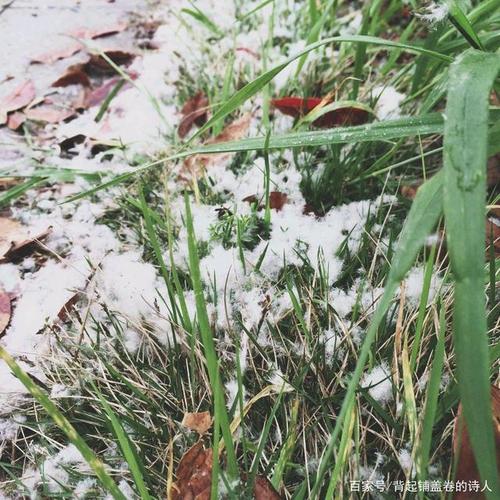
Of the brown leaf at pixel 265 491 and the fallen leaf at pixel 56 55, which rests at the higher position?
the fallen leaf at pixel 56 55

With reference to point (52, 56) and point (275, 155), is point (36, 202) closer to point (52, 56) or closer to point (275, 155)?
point (275, 155)

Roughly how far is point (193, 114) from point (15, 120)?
0.53 metres

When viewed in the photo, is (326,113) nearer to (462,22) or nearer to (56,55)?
(462,22)

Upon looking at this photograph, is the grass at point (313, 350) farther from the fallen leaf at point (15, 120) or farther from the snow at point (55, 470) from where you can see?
the fallen leaf at point (15, 120)

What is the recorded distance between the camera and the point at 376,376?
2.28 feet

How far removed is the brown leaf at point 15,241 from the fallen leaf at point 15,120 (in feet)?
1.38

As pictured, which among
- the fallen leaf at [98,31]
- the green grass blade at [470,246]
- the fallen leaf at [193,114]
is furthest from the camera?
the fallen leaf at [98,31]

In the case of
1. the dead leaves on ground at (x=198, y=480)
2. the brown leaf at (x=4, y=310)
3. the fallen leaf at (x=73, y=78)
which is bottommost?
the dead leaves on ground at (x=198, y=480)

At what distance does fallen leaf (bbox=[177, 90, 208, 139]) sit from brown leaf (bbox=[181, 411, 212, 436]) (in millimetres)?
828

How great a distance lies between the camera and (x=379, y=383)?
0.65 m

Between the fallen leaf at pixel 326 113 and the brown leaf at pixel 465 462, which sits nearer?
the brown leaf at pixel 465 462

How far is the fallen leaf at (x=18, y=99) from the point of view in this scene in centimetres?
136

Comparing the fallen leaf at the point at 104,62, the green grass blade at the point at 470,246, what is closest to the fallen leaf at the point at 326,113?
the green grass blade at the point at 470,246

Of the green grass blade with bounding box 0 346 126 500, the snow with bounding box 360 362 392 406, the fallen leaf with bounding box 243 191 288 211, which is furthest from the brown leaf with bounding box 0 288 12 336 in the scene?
the snow with bounding box 360 362 392 406
